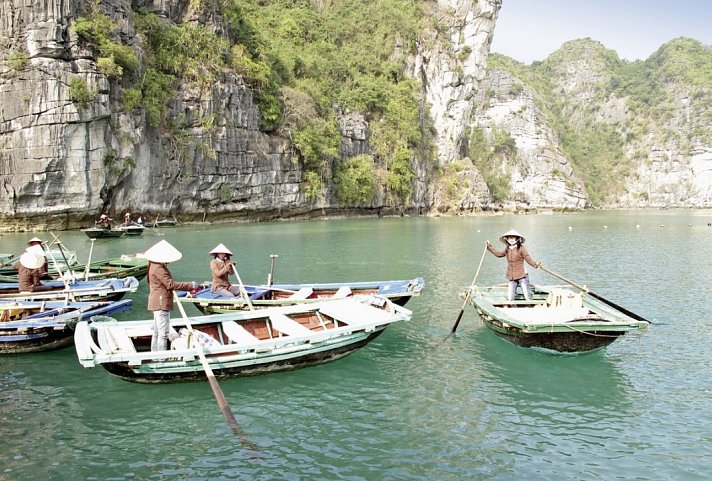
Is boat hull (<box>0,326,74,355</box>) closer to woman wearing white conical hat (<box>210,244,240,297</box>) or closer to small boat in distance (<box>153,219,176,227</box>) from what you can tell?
woman wearing white conical hat (<box>210,244,240,297</box>)

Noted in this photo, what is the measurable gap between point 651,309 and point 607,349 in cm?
507

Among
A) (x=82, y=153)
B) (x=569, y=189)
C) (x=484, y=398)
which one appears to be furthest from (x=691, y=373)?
(x=569, y=189)

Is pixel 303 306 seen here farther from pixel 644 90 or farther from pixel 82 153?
pixel 644 90

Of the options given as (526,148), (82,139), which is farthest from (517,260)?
(526,148)

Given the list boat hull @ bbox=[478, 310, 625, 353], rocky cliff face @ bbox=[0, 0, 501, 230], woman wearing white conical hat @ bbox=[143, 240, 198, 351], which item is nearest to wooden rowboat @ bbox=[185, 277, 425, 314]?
boat hull @ bbox=[478, 310, 625, 353]

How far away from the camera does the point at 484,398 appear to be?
373 inches

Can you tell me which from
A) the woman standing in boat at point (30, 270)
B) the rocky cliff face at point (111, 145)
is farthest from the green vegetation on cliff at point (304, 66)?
the woman standing in boat at point (30, 270)

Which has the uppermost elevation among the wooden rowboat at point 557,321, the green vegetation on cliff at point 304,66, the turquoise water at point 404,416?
the green vegetation on cliff at point 304,66

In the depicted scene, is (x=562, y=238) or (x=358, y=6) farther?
(x=358, y=6)

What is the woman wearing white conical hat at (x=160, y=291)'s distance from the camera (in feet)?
31.1

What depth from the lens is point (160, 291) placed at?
9.54 metres

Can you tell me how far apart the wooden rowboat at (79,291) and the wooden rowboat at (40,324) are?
0.70m

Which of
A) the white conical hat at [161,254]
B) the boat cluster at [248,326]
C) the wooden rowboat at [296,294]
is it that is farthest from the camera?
the wooden rowboat at [296,294]

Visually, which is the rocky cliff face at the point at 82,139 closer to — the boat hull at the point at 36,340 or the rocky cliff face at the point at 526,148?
the boat hull at the point at 36,340
